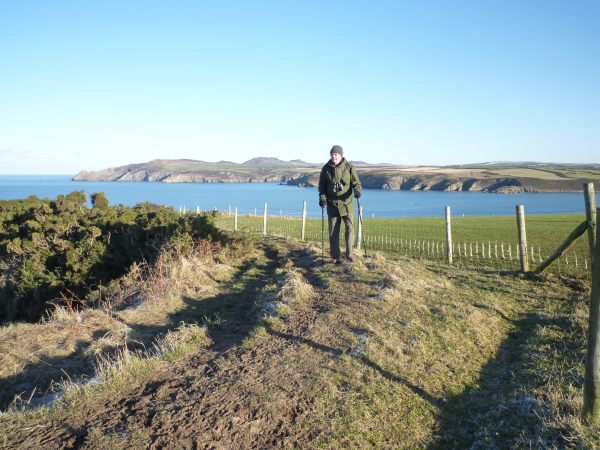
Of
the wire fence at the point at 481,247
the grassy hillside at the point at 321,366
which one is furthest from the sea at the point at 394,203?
the grassy hillside at the point at 321,366

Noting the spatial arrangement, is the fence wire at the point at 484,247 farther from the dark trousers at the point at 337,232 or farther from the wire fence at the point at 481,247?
the dark trousers at the point at 337,232

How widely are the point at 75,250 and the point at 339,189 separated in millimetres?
8125

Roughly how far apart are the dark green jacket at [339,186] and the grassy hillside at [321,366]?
138 centimetres

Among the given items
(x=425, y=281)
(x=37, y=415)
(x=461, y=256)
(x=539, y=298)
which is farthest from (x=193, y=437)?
(x=461, y=256)

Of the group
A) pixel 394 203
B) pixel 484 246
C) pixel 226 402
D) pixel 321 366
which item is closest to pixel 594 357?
pixel 321 366

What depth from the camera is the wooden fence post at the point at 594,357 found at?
426 centimetres

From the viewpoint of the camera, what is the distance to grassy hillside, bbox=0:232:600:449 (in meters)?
4.49

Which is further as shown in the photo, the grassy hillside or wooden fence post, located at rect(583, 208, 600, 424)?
the grassy hillside

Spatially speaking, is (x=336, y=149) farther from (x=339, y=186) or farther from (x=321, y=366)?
(x=321, y=366)

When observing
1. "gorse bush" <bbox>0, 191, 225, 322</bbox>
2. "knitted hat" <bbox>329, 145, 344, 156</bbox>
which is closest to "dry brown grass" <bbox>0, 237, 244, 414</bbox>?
"gorse bush" <bbox>0, 191, 225, 322</bbox>

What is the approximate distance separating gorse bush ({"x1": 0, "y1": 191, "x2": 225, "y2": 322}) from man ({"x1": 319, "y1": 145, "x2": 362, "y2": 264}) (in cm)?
415

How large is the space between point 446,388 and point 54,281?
37.1ft

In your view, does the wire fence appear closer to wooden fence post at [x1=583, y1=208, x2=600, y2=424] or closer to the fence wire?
the fence wire

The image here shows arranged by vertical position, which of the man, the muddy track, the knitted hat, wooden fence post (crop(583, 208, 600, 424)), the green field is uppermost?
the knitted hat
